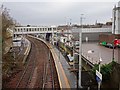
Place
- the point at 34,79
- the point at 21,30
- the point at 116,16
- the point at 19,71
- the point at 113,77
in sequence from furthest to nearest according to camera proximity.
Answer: the point at 21,30 → the point at 116,16 → the point at 19,71 → the point at 34,79 → the point at 113,77

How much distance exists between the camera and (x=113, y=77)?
11422mm

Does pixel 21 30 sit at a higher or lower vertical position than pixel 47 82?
higher

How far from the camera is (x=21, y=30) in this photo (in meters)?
47.2

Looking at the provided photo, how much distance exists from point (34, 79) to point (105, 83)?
5.72 metres

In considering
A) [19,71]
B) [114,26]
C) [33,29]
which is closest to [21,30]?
[33,29]

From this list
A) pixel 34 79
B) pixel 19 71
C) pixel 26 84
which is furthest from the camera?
pixel 19 71

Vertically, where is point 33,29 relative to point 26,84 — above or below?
above

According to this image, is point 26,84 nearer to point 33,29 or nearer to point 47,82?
point 47,82

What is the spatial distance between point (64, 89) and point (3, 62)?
15.3 feet

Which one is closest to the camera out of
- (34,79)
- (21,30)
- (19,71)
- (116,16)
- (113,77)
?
(113,77)

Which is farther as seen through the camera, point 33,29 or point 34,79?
point 33,29

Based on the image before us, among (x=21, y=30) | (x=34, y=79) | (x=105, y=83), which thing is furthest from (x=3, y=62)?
(x=21, y=30)

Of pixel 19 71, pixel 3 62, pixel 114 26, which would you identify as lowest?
pixel 19 71

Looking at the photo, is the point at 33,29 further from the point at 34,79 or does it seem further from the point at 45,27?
the point at 34,79
